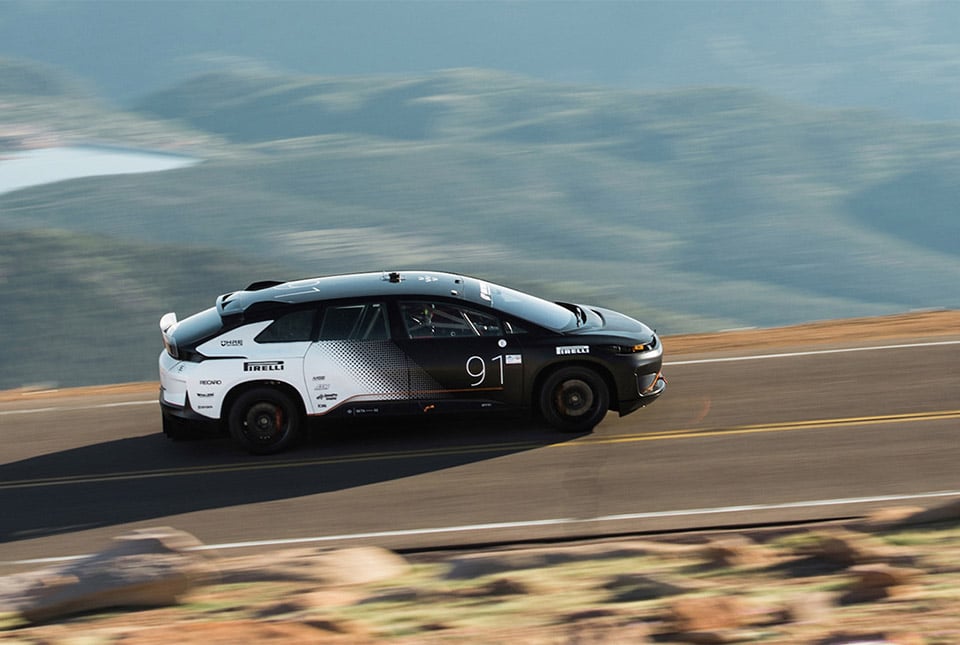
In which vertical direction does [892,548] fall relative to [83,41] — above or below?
below

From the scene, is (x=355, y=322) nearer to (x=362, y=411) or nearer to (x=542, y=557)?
(x=362, y=411)

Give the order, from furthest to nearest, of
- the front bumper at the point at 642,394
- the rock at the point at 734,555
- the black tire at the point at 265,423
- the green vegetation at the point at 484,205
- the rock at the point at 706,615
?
the green vegetation at the point at 484,205 < the front bumper at the point at 642,394 < the black tire at the point at 265,423 < the rock at the point at 734,555 < the rock at the point at 706,615

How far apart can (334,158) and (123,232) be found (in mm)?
34377

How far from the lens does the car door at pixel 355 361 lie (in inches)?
429

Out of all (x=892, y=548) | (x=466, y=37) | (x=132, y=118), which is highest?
(x=466, y=37)

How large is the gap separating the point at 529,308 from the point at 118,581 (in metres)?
5.25

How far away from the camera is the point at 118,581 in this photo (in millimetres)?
7285

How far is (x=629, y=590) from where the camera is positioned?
6.95m

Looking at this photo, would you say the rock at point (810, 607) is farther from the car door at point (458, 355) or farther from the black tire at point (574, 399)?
the car door at point (458, 355)

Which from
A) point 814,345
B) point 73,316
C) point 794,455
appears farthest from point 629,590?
point 73,316

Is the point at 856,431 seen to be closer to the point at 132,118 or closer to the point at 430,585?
the point at 430,585

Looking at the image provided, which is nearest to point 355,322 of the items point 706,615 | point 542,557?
point 542,557

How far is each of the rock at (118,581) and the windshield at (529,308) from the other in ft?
14.8

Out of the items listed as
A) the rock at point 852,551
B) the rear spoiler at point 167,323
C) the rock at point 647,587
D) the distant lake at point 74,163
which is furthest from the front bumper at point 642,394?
the distant lake at point 74,163
